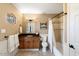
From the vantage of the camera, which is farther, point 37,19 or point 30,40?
point 37,19

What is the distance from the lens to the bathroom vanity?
426cm

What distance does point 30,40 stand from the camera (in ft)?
14.6

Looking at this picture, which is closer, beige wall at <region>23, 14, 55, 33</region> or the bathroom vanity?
the bathroom vanity

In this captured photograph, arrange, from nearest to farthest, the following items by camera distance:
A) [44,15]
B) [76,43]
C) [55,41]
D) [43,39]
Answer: [76,43] → [55,41] → [43,39] → [44,15]

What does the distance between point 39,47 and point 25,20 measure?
45.5 inches

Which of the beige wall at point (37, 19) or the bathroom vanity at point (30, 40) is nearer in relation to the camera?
the bathroom vanity at point (30, 40)

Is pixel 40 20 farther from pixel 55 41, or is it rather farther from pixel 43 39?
pixel 55 41

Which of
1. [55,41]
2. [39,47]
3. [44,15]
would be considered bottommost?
[39,47]

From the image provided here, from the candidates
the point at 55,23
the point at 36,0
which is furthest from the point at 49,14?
the point at 36,0

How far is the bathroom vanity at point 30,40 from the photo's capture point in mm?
4265

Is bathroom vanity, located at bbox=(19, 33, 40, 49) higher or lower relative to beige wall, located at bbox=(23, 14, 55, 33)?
lower

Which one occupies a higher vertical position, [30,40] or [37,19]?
[37,19]

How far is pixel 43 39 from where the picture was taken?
4352mm

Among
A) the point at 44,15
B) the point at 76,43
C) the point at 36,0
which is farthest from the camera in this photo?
the point at 44,15
